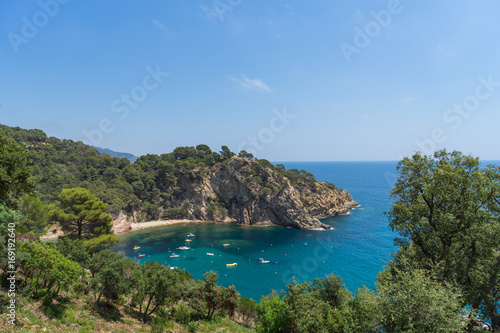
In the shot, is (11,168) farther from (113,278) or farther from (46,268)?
(113,278)

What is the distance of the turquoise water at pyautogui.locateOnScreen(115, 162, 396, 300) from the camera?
1469 inches

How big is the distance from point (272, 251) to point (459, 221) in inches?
1617

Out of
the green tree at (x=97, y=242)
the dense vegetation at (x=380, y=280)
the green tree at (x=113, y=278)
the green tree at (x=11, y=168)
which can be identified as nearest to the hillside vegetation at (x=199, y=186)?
the green tree at (x=97, y=242)

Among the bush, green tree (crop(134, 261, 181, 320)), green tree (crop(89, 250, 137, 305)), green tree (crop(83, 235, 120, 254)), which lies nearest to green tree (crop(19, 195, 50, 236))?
green tree (crop(83, 235, 120, 254))

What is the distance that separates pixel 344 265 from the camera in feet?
133

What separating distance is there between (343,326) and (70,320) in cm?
1466

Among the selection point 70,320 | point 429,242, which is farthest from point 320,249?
point 70,320

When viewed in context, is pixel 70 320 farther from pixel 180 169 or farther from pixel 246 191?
pixel 180 169

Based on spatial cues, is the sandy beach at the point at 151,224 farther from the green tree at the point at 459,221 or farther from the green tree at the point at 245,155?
the green tree at the point at 459,221

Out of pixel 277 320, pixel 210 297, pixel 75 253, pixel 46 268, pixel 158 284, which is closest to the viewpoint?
pixel 46 268

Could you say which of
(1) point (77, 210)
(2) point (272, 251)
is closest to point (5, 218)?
(1) point (77, 210)

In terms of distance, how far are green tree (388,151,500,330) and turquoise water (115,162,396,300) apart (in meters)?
23.4

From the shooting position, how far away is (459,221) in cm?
1189

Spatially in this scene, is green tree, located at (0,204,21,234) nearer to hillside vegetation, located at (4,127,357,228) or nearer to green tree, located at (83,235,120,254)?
green tree, located at (83,235,120,254)
